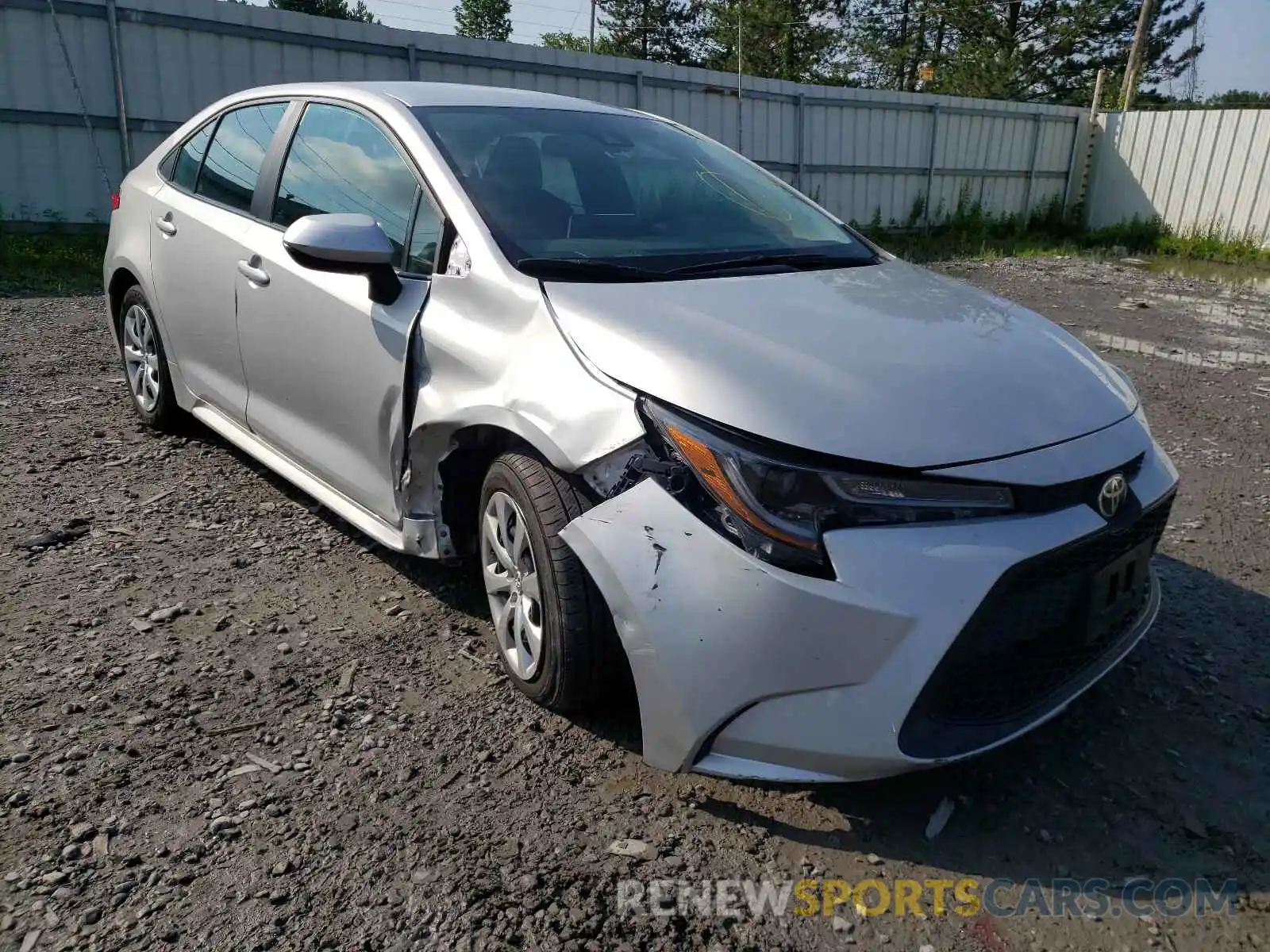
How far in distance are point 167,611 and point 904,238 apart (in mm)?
14502

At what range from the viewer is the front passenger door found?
277 cm

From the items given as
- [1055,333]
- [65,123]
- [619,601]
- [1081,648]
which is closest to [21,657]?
[619,601]

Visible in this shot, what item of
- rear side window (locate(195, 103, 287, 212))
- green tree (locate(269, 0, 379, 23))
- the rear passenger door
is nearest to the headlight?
the rear passenger door

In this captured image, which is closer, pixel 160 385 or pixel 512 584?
pixel 512 584

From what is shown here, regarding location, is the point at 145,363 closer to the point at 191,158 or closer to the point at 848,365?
the point at 191,158

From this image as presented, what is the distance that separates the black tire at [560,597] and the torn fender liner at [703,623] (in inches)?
6.2

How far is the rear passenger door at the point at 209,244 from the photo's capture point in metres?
3.59

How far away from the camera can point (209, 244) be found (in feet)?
12.1

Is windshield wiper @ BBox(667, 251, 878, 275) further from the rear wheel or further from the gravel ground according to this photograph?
the rear wheel

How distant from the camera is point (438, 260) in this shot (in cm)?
272

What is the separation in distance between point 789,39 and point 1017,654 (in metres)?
36.2

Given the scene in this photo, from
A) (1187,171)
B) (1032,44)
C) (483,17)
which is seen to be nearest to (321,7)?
(483,17)

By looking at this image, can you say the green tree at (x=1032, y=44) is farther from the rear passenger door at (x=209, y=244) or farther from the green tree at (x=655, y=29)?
the rear passenger door at (x=209, y=244)

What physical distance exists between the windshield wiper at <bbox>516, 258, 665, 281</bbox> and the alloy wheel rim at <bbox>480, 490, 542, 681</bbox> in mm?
585
